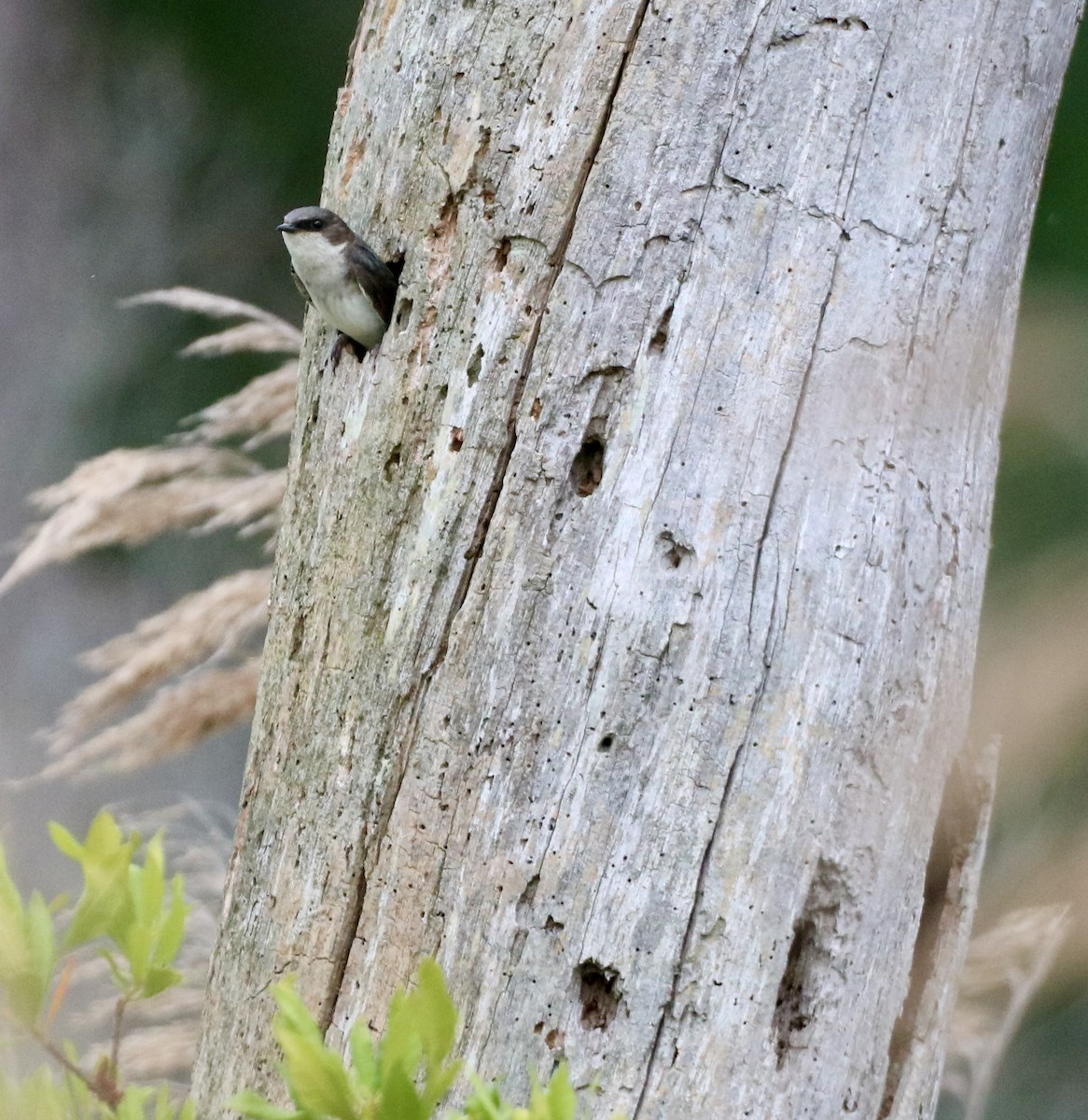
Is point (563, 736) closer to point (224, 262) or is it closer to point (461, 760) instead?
point (461, 760)

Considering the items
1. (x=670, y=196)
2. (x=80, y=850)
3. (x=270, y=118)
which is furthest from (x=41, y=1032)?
(x=270, y=118)

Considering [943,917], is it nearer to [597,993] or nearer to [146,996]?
[597,993]

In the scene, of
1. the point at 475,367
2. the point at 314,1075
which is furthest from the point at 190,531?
the point at 314,1075

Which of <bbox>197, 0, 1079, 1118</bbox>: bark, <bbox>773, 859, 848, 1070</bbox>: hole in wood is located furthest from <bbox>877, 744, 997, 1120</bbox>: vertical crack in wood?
<bbox>773, 859, 848, 1070</bbox>: hole in wood

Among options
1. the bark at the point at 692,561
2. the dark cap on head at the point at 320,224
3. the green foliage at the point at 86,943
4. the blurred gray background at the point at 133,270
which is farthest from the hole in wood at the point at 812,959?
the blurred gray background at the point at 133,270

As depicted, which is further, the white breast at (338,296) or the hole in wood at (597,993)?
the white breast at (338,296)

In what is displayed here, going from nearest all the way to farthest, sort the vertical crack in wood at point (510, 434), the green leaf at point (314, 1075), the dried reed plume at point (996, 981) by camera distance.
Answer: the green leaf at point (314, 1075) → the vertical crack in wood at point (510, 434) → the dried reed plume at point (996, 981)

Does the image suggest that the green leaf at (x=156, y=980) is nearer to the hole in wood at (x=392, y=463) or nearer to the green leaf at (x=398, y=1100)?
the green leaf at (x=398, y=1100)
